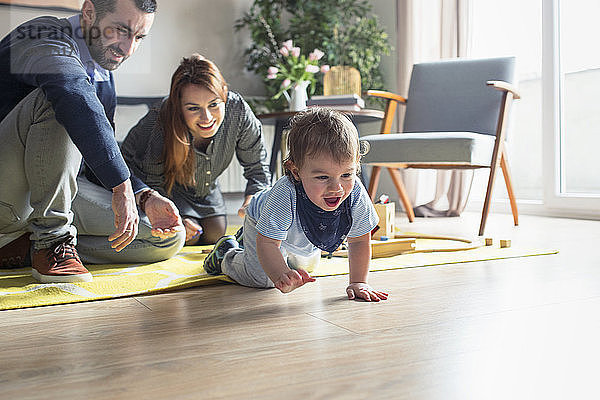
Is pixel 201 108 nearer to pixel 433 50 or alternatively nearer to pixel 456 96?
pixel 456 96

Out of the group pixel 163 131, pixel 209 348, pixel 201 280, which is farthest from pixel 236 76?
pixel 209 348

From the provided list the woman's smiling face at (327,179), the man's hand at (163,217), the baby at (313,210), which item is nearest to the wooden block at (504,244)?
the baby at (313,210)

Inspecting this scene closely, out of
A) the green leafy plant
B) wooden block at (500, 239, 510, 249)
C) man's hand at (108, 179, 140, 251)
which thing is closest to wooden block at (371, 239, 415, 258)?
wooden block at (500, 239, 510, 249)

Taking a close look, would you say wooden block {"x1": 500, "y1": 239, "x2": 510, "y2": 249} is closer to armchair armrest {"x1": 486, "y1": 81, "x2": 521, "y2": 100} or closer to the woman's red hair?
armchair armrest {"x1": 486, "y1": 81, "x2": 521, "y2": 100}

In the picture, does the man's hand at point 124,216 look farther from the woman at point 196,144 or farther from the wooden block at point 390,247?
the wooden block at point 390,247

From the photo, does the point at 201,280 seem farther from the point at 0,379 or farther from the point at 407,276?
the point at 0,379

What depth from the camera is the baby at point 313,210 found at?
3.80 feet

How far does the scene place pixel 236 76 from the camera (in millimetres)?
4027

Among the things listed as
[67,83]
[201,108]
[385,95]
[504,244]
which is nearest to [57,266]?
[67,83]

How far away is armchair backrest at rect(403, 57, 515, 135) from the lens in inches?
113

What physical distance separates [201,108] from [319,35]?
80.8 inches

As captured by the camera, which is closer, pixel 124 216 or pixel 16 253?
pixel 124 216

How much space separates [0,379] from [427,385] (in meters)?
0.55

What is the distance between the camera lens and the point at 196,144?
6.75 feet
